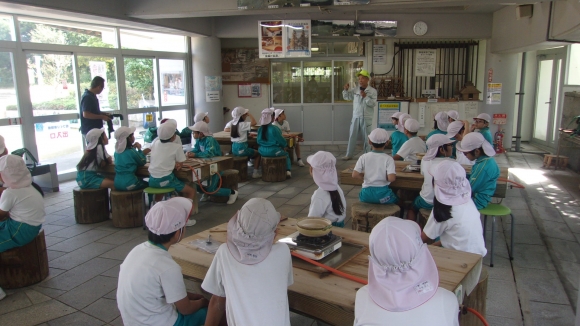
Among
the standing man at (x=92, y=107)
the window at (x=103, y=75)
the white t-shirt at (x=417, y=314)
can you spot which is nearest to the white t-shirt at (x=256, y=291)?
the white t-shirt at (x=417, y=314)

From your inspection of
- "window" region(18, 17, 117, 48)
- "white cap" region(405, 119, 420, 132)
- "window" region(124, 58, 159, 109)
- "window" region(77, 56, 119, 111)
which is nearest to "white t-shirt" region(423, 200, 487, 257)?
"white cap" region(405, 119, 420, 132)

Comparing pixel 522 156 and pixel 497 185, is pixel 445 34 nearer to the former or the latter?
pixel 522 156

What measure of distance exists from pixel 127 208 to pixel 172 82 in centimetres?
535

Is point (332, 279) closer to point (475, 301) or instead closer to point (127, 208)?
point (475, 301)

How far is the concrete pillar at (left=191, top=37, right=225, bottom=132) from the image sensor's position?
1005 cm

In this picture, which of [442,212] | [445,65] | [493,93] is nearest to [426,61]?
[445,65]

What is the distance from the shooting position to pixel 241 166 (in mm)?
7680

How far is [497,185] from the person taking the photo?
4363 millimetres

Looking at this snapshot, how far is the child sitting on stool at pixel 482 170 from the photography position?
3.96m

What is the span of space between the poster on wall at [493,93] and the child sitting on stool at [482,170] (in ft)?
21.3

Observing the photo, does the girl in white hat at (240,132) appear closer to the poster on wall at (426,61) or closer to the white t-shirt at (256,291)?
the poster on wall at (426,61)

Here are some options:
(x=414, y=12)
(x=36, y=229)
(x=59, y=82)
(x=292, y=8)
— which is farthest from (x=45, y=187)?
(x=414, y=12)

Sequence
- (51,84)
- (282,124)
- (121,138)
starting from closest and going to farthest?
1. (121,138)
2. (51,84)
3. (282,124)

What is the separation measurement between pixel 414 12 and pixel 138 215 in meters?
7.41
